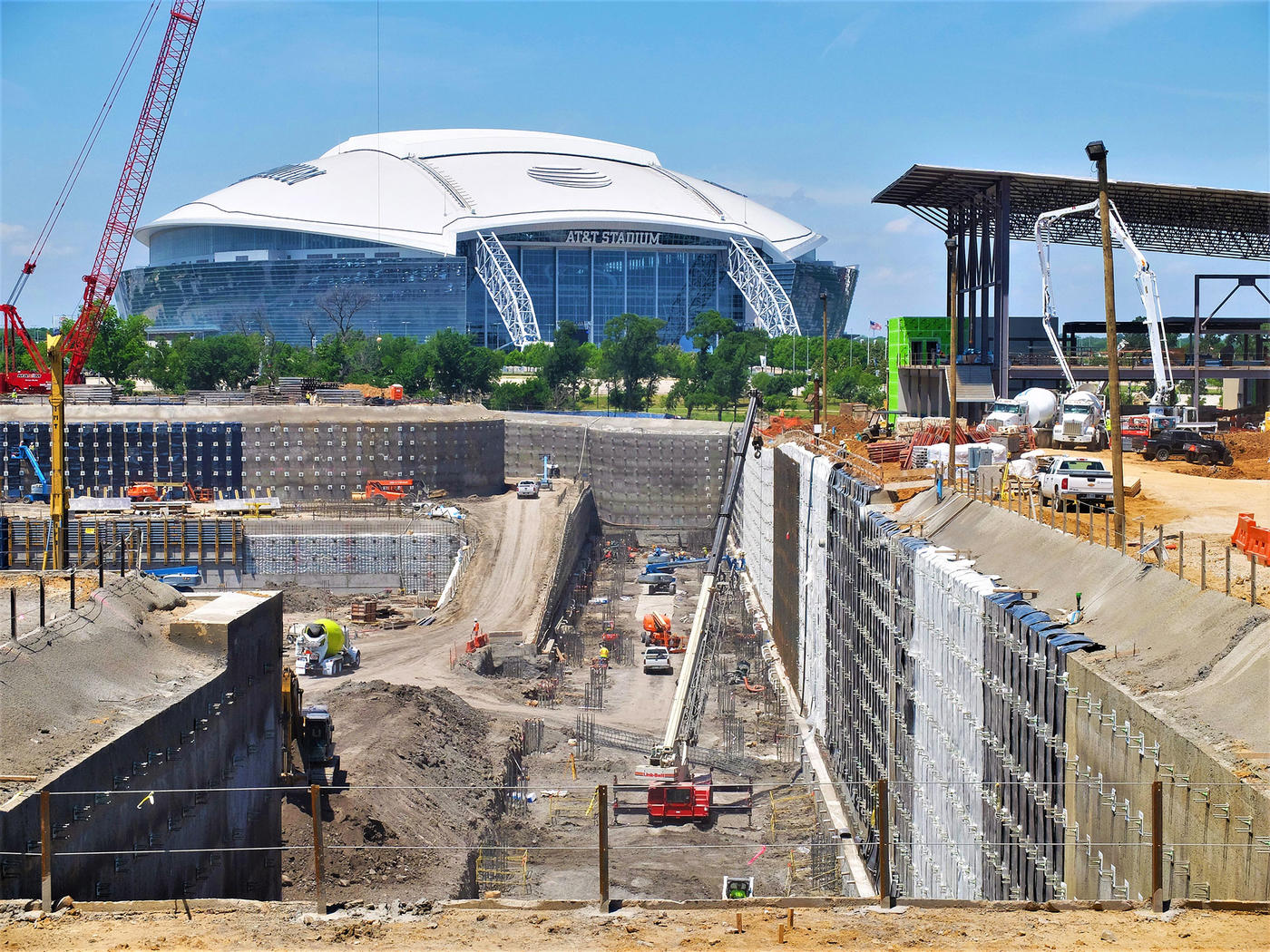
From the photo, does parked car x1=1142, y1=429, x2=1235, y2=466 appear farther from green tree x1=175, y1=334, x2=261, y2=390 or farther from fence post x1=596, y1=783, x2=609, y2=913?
green tree x1=175, y1=334, x2=261, y2=390

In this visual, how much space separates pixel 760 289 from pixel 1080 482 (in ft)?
434

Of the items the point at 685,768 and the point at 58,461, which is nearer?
the point at 685,768

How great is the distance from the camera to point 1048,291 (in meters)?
61.5

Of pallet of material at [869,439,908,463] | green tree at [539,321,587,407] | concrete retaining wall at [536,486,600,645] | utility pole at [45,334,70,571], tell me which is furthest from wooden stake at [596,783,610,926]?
green tree at [539,321,587,407]

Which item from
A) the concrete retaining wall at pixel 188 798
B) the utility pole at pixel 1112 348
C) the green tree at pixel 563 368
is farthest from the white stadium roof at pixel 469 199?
the utility pole at pixel 1112 348

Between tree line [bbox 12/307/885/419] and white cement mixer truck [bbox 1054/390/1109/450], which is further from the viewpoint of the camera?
tree line [bbox 12/307/885/419]

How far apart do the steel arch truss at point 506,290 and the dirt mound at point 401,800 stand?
10296 cm

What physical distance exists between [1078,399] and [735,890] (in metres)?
26.5

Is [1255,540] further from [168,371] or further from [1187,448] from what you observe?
[168,371]

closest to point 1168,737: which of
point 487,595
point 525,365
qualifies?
point 487,595

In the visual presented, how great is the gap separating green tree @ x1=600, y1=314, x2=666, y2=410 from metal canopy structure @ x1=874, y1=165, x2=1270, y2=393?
1930 inches

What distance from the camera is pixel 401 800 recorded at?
101 feet

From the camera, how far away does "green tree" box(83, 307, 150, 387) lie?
106 meters

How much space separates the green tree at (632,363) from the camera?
118m
